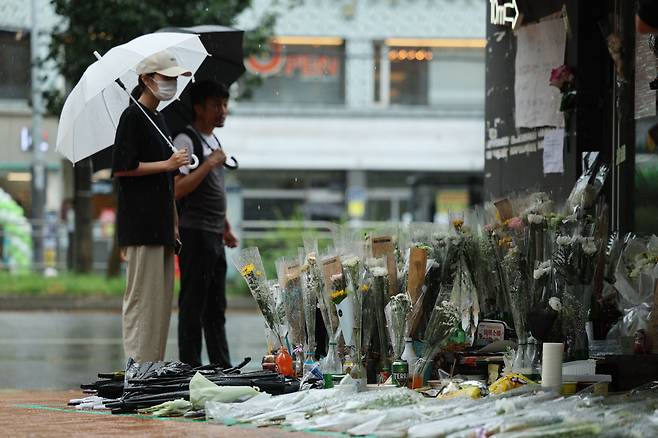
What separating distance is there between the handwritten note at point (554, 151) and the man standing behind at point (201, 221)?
2.07 meters

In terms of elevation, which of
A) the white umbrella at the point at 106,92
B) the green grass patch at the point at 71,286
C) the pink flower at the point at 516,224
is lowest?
the green grass patch at the point at 71,286

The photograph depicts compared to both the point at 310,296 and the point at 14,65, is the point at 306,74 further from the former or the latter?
the point at 310,296

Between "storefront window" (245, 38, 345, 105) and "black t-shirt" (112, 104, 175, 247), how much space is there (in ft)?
81.1

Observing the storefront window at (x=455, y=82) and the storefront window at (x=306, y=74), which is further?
the storefront window at (x=455, y=82)

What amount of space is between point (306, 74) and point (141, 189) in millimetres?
26048

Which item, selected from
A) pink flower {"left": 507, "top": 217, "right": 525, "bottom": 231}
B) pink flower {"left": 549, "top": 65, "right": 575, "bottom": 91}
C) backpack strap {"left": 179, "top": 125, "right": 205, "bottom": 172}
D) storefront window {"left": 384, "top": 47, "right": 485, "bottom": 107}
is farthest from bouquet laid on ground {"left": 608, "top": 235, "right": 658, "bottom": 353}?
storefront window {"left": 384, "top": 47, "right": 485, "bottom": 107}

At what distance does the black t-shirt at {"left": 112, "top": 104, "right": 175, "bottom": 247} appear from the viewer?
7.51m

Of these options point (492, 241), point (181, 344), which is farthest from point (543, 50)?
point (181, 344)

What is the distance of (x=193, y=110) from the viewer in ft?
28.1

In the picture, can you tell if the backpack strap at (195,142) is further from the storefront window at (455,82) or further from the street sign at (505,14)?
the storefront window at (455,82)

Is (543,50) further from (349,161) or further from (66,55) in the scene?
(349,161)

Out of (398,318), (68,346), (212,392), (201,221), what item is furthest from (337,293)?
(68,346)

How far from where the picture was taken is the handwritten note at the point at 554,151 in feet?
25.5

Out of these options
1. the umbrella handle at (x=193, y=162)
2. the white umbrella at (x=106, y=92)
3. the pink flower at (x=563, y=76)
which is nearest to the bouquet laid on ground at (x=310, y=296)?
the umbrella handle at (x=193, y=162)
